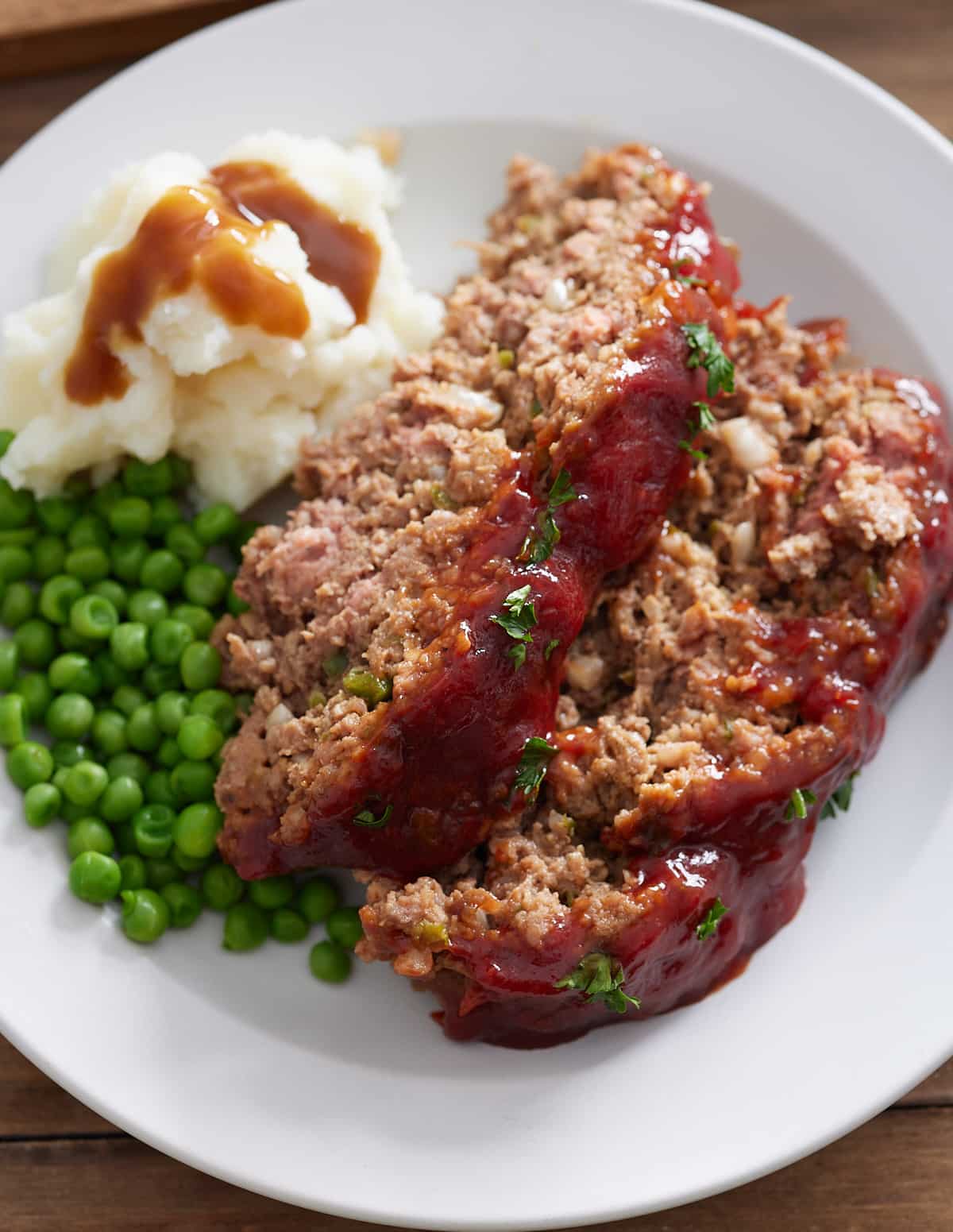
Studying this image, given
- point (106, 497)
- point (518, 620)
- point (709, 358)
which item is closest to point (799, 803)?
point (518, 620)

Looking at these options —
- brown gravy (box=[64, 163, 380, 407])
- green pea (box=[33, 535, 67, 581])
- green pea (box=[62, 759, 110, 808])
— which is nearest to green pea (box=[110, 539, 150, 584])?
green pea (box=[33, 535, 67, 581])

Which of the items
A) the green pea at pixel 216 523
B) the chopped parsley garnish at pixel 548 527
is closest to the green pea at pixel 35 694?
the green pea at pixel 216 523

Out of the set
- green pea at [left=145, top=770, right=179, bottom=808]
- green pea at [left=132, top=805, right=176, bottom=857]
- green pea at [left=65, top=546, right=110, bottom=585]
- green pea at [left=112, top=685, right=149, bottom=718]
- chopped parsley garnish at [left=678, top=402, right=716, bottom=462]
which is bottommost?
green pea at [left=132, top=805, right=176, bottom=857]

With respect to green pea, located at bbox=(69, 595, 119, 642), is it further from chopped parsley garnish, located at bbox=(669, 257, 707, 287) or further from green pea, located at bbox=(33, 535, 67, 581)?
chopped parsley garnish, located at bbox=(669, 257, 707, 287)

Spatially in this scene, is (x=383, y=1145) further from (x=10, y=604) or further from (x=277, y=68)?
(x=277, y=68)

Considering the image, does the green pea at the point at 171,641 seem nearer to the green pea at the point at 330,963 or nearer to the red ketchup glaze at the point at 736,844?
the green pea at the point at 330,963

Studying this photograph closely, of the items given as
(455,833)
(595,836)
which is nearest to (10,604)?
(455,833)
